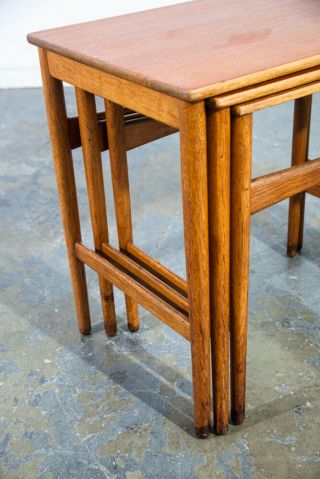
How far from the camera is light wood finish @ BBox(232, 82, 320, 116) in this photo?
3.84 feet

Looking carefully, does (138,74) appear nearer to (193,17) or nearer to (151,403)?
(193,17)

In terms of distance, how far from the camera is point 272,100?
1205mm

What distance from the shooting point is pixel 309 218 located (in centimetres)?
247

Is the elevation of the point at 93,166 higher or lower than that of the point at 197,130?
lower

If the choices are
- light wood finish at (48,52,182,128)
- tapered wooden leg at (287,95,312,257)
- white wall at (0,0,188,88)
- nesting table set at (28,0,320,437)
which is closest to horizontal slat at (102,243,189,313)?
nesting table set at (28,0,320,437)

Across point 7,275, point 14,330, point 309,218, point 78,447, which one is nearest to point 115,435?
point 78,447

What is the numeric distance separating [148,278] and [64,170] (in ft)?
1.17

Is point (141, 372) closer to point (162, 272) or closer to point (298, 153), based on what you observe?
point (162, 272)

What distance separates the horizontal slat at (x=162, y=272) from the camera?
5.15 ft

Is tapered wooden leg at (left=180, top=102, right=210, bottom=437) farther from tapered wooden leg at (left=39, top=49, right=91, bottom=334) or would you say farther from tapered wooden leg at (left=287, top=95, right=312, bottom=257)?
tapered wooden leg at (left=287, top=95, right=312, bottom=257)

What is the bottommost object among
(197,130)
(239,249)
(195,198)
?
(239,249)

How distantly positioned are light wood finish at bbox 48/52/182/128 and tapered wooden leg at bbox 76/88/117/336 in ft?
0.25

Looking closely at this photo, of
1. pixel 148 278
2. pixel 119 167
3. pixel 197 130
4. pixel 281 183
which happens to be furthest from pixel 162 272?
pixel 197 130

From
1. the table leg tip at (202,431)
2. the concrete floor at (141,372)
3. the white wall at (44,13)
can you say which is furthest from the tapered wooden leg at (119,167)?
the white wall at (44,13)
